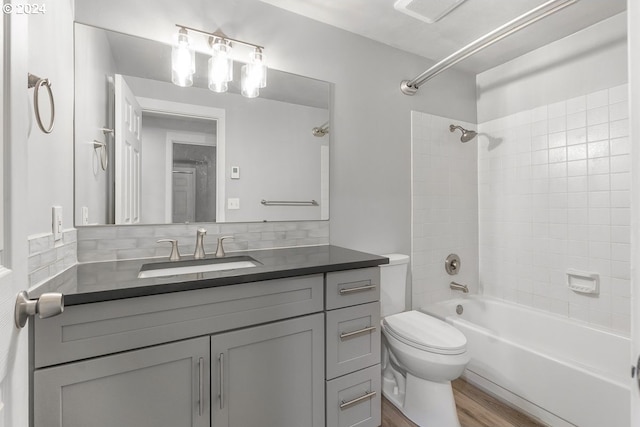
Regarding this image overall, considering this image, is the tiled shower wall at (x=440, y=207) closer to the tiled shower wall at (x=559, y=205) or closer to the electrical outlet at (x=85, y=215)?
the tiled shower wall at (x=559, y=205)

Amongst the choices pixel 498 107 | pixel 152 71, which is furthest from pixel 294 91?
pixel 498 107

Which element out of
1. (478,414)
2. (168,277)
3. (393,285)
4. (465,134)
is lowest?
(478,414)

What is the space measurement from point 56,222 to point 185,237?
0.53m

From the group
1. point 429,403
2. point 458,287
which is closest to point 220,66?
point 429,403

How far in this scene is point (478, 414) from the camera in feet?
5.63

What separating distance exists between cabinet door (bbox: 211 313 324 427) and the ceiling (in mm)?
1740

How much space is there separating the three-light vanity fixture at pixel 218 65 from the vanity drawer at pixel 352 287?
3.72ft

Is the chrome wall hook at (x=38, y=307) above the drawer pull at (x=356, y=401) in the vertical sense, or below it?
above

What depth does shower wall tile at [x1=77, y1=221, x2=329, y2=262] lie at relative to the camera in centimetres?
134

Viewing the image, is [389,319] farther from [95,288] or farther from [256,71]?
[256,71]

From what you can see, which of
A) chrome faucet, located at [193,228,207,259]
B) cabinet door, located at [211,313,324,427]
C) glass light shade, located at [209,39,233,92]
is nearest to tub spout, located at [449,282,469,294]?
cabinet door, located at [211,313,324,427]

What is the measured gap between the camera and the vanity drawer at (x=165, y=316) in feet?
2.81

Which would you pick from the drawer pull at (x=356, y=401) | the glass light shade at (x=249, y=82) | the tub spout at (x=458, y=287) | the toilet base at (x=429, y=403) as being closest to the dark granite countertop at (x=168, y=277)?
the drawer pull at (x=356, y=401)

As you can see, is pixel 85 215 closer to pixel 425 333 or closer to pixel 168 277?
pixel 168 277
